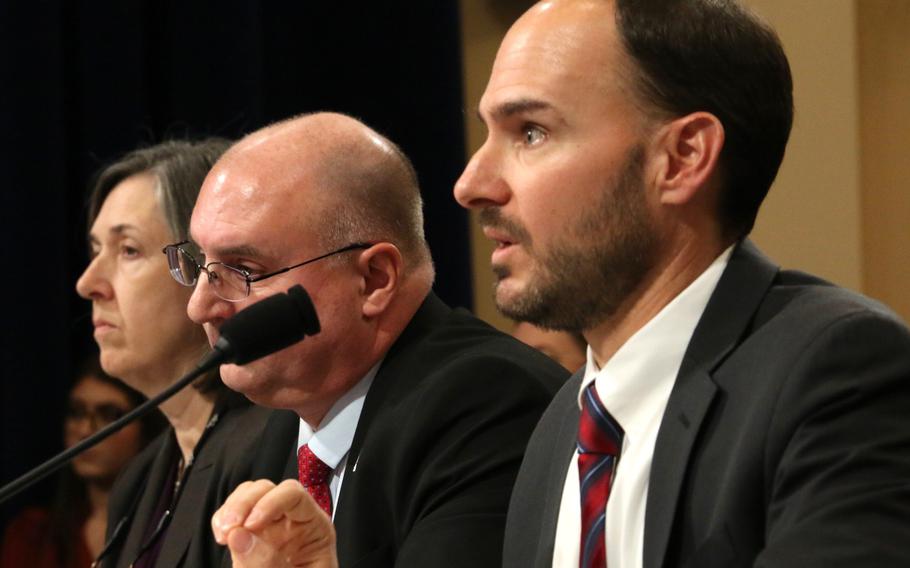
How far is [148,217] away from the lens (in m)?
2.83

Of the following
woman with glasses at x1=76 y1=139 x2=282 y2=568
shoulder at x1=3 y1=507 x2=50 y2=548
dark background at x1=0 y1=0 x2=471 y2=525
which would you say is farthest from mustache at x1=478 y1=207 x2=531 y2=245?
shoulder at x1=3 y1=507 x2=50 y2=548

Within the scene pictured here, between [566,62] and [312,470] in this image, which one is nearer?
[566,62]

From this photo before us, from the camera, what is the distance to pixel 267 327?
148 centimetres

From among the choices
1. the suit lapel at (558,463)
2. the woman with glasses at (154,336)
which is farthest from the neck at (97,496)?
the suit lapel at (558,463)

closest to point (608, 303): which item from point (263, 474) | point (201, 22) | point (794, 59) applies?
point (263, 474)

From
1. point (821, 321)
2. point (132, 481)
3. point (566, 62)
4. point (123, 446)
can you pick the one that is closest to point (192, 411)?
point (132, 481)

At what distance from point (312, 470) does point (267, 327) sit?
0.68 metres

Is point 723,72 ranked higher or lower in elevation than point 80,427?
higher

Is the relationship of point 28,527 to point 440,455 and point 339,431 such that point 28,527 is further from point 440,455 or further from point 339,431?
point 440,455

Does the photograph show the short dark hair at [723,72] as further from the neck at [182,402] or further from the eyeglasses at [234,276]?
the neck at [182,402]

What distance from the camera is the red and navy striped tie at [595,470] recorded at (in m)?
1.47

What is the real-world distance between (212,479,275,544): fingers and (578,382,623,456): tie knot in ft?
1.15

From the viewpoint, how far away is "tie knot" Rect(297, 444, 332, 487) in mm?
2109

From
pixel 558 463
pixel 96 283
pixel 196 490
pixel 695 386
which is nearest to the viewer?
pixel 695 386
